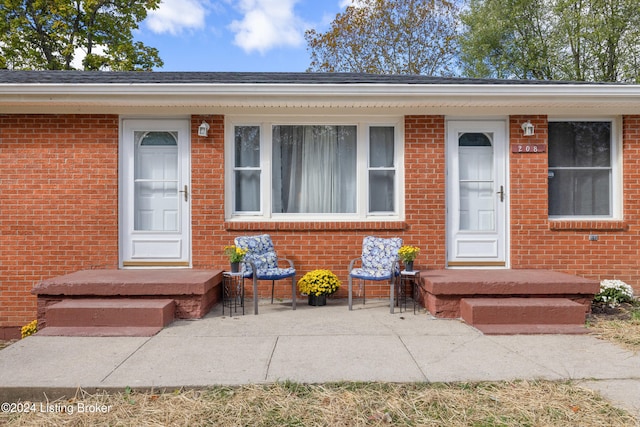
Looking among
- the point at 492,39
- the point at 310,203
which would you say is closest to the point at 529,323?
the point at 310,203

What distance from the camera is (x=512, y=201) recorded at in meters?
6.10

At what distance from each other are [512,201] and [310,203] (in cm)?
288

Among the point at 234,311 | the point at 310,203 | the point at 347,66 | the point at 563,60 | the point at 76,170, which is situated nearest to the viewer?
the point at 234,311

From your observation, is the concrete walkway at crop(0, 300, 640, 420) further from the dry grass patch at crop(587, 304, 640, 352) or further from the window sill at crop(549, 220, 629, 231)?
the window sill at crop(549, 220, 629, 231)

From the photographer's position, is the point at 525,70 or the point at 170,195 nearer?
the point at 170,195

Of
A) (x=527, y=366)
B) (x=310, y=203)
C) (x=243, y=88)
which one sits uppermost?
(x=243, y=88)

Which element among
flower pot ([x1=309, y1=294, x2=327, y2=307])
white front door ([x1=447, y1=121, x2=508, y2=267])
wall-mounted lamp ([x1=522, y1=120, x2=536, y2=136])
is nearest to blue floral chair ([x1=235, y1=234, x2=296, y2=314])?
flower pot ([x1=309, y1=294, x2=327, y2=307])

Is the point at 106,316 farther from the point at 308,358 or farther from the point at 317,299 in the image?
the point at 317,299

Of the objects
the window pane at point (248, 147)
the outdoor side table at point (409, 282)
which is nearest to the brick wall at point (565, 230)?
the outdoor side table at point (409, 282)

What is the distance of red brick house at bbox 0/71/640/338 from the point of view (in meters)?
5.94

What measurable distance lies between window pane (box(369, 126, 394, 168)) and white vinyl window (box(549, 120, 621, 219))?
2.35 m

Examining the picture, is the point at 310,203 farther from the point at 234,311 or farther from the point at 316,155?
the point at 234,311

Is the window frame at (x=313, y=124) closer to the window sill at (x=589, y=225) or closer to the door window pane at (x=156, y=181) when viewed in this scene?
the door window pane at (x=156, y=181)

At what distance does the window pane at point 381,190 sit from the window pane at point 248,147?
5.57ft
